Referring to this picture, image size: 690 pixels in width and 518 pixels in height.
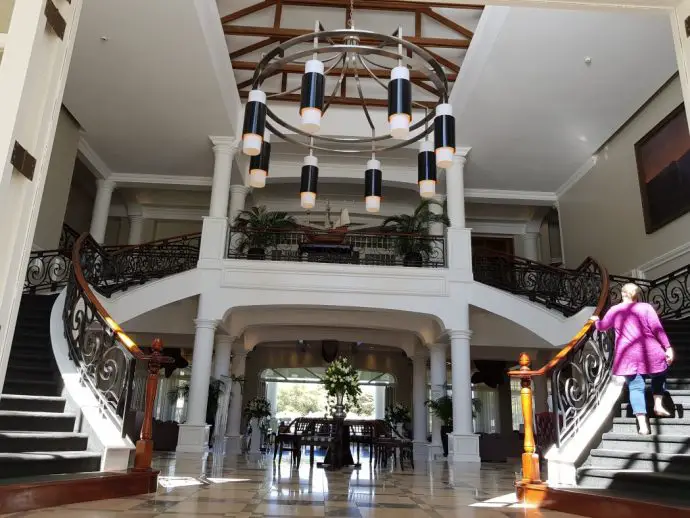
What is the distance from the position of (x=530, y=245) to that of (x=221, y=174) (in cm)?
862

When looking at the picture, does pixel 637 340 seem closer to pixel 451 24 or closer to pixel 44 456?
pixel 44 456

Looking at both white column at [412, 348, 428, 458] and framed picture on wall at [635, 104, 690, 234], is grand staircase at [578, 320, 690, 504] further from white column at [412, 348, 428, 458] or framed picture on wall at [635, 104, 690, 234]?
white column at [412, 348, 428, 458]

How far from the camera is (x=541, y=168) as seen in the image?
12.3 meters

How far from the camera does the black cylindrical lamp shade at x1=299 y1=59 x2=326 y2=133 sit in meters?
4.03

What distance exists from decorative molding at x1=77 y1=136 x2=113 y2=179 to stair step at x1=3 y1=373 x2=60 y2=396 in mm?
7663

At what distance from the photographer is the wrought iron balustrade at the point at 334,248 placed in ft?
33.3

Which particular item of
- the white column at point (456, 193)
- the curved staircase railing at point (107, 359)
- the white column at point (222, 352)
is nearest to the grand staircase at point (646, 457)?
the curved staircase railing at point (107, 359)

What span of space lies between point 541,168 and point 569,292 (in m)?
3.20

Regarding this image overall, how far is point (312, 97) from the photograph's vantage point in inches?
160

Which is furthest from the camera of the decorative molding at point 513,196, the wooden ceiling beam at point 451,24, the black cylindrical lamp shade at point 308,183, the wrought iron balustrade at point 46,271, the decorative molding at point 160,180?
the decorative molding at point 513,196

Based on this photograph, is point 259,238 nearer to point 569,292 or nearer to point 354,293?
point 354,293

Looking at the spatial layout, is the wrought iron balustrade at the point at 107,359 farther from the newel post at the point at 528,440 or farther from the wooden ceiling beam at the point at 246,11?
the wooden ceiling beam at the point at 246,11

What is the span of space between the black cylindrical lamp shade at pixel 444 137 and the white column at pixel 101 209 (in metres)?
9.59

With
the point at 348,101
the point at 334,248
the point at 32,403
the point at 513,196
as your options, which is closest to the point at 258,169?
the point at 32,403
